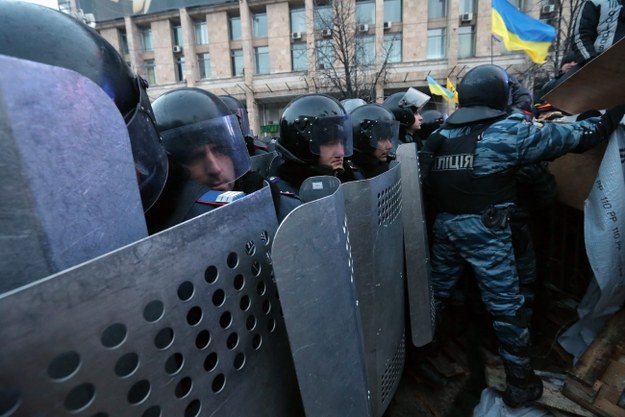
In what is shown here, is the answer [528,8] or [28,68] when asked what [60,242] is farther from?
[528,8]

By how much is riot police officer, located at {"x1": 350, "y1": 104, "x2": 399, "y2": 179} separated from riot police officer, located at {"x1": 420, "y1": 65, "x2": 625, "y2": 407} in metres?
0.36

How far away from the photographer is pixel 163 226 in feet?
3.57

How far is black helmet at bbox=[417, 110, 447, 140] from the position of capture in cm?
473

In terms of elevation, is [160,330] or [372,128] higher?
[372,128]

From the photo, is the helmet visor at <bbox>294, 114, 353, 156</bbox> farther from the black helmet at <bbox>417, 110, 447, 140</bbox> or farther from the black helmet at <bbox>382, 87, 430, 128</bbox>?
the black helmet at <bbox>417, 110, 447, 140</bbox>

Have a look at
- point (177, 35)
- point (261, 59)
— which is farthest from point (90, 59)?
point (177, 35)

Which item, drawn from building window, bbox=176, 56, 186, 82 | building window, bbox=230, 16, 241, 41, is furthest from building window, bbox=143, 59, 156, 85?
building window, bbox=230, 16, 241, 41

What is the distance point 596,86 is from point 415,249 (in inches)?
52.3

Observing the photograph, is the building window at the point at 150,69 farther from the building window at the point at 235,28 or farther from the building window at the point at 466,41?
the building window at the point at 466,41

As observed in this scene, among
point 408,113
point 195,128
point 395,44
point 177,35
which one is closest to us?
point 195,128

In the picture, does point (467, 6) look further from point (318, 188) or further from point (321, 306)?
point (321, 306)

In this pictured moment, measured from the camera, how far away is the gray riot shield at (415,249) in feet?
6.36

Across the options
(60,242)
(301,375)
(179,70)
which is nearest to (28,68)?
(60,242)

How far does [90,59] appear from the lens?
0.90m
